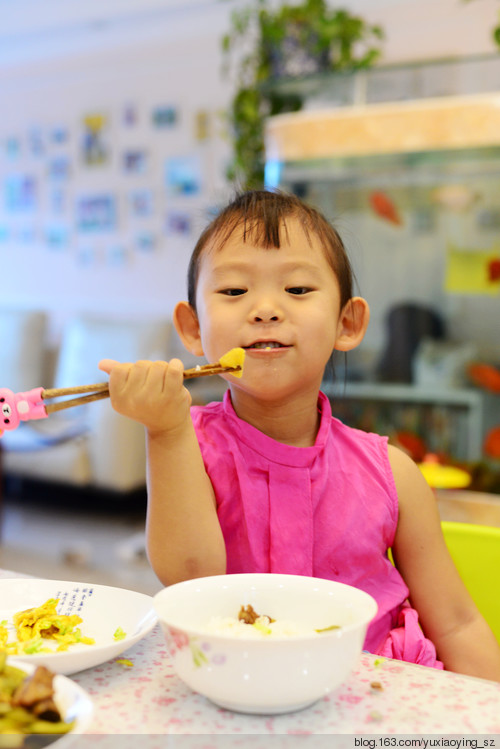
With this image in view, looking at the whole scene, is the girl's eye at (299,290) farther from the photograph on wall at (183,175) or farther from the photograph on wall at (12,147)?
the photograph on wall at (12,147)

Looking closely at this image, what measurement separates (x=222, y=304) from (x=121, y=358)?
117 inches

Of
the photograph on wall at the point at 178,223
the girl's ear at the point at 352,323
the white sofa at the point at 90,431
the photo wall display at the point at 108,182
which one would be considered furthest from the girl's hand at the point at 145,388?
the photograph on wall at the point at 178,223

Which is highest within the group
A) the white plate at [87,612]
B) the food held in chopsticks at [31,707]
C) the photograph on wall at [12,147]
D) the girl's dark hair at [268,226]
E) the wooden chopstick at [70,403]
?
the photograph on wall at [12,147]

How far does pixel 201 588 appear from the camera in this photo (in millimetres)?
643

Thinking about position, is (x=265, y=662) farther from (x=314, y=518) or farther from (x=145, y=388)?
(x=314, y=518)

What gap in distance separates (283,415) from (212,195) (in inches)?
116

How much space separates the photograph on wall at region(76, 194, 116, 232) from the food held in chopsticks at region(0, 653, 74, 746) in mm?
3847

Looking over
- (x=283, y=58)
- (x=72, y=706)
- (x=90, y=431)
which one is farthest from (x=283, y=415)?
(x=90, y=431)

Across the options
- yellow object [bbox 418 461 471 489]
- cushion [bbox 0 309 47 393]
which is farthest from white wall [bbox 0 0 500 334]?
yellow object [bbox 418 461 471 489]

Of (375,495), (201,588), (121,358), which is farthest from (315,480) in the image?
(121,358)

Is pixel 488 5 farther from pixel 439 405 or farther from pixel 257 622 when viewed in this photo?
pixel 257 622

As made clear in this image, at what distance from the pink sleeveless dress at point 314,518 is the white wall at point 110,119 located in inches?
110

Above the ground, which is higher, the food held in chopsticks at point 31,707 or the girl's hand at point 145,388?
the girl's hand at point 145,388

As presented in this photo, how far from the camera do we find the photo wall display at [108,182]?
3930 millimetres
